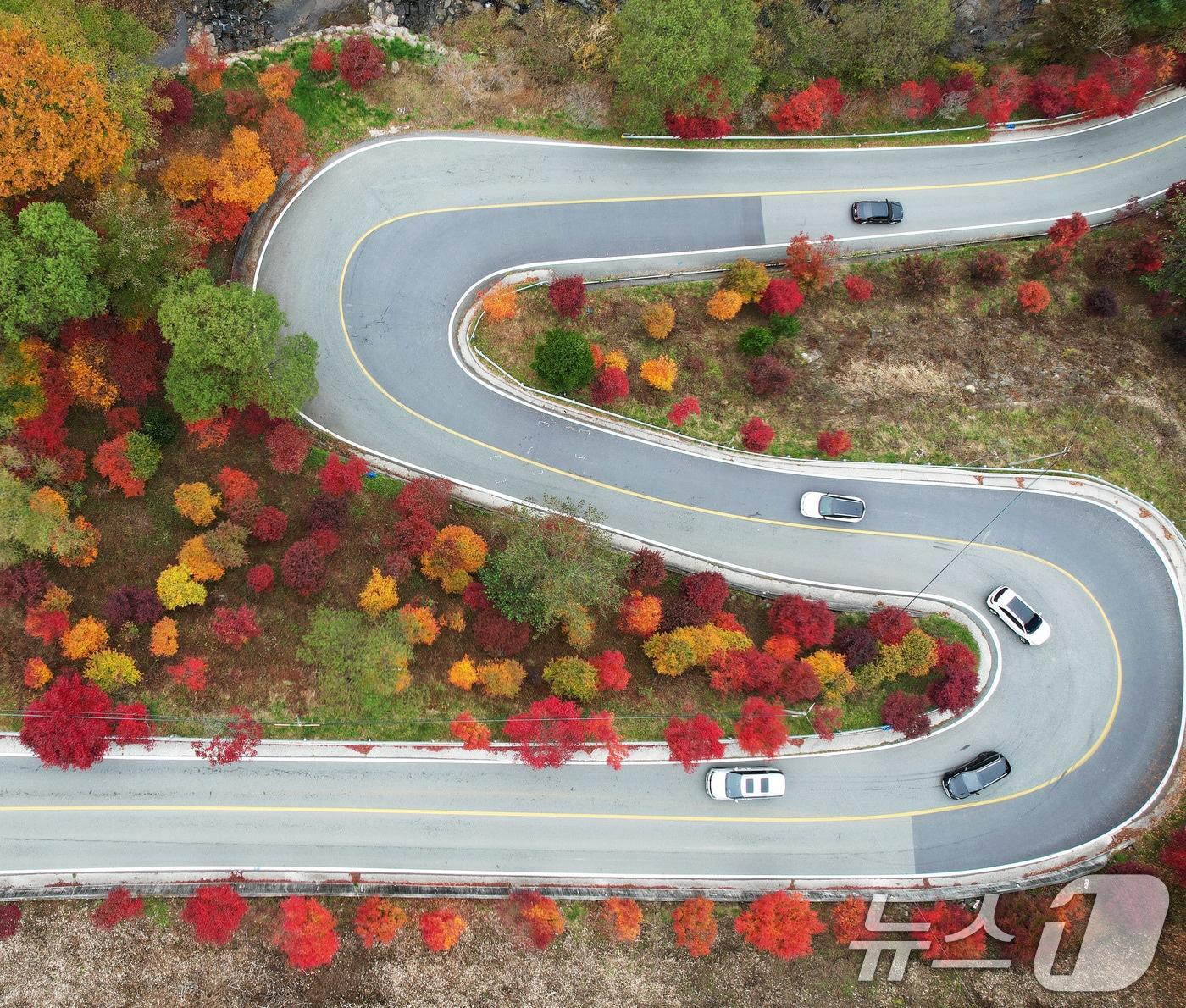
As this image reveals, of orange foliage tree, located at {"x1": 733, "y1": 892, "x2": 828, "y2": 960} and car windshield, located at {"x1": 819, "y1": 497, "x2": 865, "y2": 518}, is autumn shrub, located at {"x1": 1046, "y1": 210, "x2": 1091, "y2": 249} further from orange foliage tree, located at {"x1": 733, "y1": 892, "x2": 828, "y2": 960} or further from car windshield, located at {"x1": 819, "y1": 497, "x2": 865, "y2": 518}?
orange foliage tree, located at {"x1": 733, "y1": 892, "x2": 828, "y2": 960}

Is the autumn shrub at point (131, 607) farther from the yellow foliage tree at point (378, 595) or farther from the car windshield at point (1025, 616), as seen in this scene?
the car windshield at point (1025, 616)

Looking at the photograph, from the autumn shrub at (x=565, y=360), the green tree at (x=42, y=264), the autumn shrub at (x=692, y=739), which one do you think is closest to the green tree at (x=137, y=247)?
the green tree at (x=42, y=264)

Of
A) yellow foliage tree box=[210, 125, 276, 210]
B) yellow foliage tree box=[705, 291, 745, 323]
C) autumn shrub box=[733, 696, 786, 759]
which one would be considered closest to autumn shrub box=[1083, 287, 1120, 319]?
yellow foliage tree box=[705, 291, 745, 323]

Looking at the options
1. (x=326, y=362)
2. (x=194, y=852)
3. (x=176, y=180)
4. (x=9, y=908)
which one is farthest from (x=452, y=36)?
(x=9, y=908)

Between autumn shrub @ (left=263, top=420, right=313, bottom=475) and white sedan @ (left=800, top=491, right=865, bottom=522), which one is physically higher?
autumn shrub @ (left=263, top=420, right=313, bottom=475)

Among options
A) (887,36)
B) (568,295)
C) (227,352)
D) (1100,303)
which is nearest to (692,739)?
(568,295)
